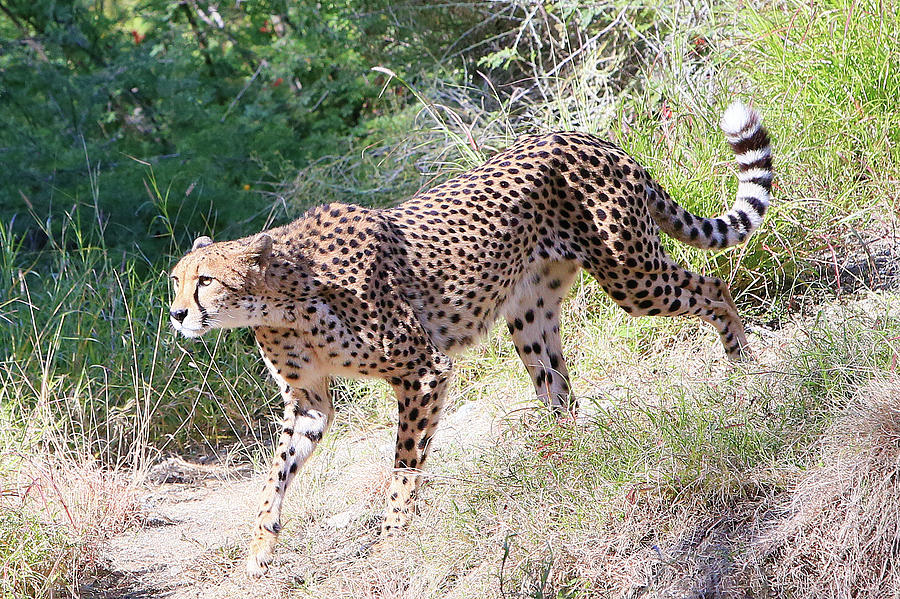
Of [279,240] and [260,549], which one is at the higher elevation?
[279,240]

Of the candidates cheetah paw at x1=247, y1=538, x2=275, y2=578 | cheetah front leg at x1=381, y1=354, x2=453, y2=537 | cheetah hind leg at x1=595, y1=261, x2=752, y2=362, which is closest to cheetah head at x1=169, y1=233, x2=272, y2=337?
cheetah front leg at x1=381, y1=354, x2=453, y2=537

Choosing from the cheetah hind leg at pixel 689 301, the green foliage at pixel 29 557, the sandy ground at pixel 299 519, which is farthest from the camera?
the cheetah hind leg at pixel 689 301

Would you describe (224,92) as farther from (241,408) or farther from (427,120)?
(241,408)

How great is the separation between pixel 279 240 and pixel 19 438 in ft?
4.63

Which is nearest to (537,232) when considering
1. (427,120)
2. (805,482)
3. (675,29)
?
(805,482)

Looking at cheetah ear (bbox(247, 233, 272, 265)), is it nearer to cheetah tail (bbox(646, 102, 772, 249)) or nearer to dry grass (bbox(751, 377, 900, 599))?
cheetah tail (bbox(646, 102, 772, 249))

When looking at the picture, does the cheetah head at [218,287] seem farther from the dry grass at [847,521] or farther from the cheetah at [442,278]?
the dry grass at [847,521]

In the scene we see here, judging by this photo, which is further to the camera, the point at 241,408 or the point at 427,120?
the point at 427,120

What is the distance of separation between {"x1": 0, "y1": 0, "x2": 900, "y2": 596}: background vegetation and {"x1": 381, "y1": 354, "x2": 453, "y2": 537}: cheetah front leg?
326 millimetres

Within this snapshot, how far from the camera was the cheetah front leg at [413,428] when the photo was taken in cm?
373

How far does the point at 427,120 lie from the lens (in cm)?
679

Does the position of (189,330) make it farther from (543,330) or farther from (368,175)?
(368,175)

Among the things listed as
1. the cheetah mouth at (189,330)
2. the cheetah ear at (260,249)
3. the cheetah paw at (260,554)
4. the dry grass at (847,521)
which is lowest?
the cheetah paw at (260,554)

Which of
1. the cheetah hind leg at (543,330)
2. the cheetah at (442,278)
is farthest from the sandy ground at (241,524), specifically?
the cheetah hind leg at (543,330)
